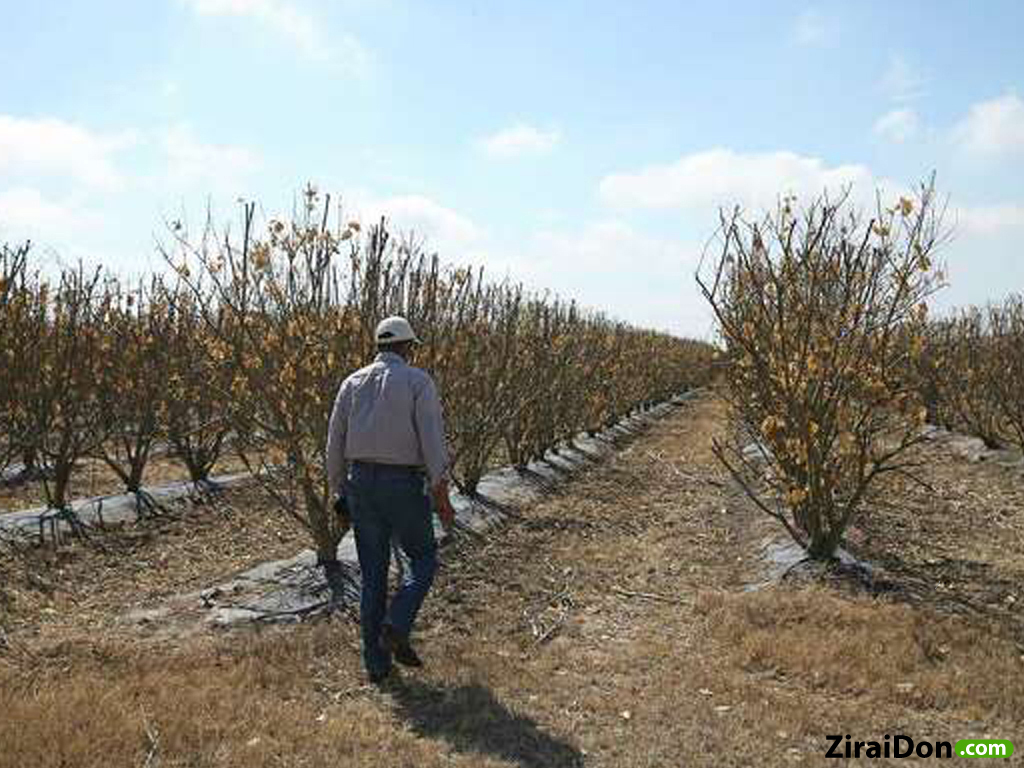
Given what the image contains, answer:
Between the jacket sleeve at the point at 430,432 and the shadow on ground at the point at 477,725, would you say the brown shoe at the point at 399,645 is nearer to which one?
the shadow on ground at the point at 477,725

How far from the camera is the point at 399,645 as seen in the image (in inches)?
180

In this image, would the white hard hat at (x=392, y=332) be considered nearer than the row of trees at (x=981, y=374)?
Yes

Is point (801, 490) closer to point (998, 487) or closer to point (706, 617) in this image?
point (706, 617)

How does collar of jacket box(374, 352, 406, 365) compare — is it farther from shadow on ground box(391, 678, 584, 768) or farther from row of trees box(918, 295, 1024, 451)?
row of trees box(918, 295, 1024, 451)

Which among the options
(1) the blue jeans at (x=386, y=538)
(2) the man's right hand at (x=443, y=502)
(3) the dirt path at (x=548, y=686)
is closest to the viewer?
(3) the dirt path at (x=548, y=686)

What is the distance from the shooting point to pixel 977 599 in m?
6.28

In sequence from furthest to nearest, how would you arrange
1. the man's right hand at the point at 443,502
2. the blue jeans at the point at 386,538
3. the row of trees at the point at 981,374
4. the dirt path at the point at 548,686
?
the row of trees at the point at 981,374 < the blue jeans at the point at 386,538 < the man's right hand at the point at 443,502 < the dirt path at the point at 548,686

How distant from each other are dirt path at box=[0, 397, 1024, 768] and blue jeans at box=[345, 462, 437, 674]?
12.6 inches

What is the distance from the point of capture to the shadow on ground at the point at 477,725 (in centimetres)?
380

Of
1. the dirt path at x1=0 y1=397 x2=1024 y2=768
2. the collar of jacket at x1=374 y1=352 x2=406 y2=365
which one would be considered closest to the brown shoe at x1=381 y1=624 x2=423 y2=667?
the dirt path at x1=0 y1=397 x2=1024 y2=768

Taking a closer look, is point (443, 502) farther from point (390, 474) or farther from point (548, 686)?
point (548, 686)

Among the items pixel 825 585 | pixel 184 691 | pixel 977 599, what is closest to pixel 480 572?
pixel 825 585

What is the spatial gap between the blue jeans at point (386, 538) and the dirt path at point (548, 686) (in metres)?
0.32

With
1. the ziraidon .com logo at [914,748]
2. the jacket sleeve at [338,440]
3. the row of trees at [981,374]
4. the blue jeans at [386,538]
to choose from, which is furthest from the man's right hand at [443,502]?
the row of trees at [981,374]
